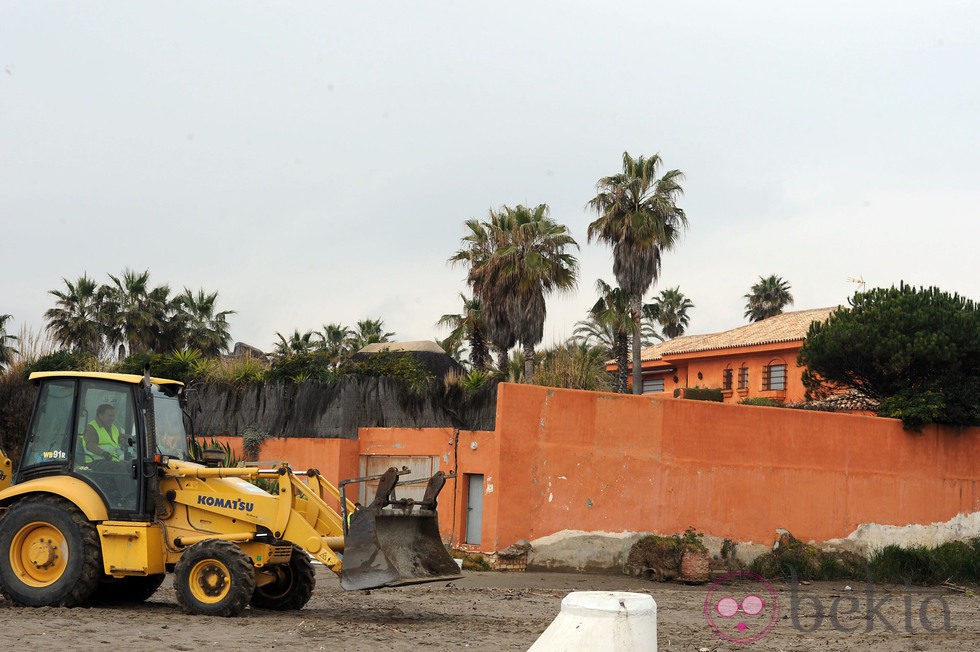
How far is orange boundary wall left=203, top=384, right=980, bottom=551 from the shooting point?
1838 centimetres

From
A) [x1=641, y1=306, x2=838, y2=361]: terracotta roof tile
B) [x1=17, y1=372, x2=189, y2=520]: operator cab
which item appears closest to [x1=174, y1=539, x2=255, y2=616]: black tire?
[x1=17, y1=372, x2=189, y2=520]: operator cab

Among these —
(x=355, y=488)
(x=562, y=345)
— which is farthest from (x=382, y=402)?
(x=562, y=345)

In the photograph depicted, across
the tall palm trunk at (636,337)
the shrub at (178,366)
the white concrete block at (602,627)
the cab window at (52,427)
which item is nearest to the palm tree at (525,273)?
the tall palm trunk at (636,337)

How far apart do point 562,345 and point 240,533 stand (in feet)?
49.5

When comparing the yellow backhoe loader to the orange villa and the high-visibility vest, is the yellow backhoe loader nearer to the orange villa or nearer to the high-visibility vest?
the high-visibility vest

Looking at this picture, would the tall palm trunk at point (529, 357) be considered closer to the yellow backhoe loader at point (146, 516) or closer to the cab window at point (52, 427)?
the yellow backhoe loader at point (146, 516)

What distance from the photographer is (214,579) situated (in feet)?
36.3

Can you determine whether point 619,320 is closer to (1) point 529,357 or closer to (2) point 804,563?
(1) point 529,357

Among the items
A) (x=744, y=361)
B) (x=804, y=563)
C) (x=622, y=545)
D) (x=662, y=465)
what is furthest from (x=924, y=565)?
(x=744, y=361)

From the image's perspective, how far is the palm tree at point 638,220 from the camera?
3616 centimetres

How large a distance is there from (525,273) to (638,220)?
5292mm

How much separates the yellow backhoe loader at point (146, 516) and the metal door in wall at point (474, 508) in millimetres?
7066

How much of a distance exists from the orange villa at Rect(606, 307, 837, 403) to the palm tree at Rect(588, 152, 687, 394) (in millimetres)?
6247

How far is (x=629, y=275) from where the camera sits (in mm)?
36438
